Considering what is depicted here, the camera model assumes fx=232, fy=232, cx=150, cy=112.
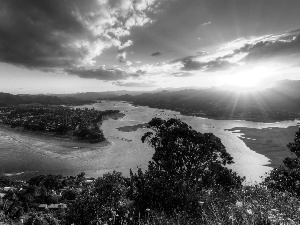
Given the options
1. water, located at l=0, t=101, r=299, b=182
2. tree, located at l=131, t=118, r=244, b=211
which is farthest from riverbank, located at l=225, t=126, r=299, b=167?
tree, located at l=131, t=118, r=244, b=211

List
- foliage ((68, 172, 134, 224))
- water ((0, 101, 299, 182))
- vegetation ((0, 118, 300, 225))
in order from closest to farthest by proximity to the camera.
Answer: vegetation ((0, 118, 300, 225))
foliage ((68, 172, 134, 224))
water ((0, 101, 299, 182))

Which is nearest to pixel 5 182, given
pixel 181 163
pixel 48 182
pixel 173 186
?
pixel 48 182

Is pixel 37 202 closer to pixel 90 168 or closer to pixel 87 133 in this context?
pixel 90 168

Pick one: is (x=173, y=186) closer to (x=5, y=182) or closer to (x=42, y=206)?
(x=42, y=206)

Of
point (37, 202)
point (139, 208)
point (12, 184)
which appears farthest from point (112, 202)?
point (12, 184)

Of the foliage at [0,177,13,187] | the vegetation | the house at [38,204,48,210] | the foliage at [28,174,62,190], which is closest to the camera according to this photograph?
the vegetation

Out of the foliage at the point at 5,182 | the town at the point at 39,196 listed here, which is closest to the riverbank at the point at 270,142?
the town at the point at 39,196

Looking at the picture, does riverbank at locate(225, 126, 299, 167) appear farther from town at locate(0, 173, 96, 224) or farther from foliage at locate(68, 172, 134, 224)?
foliage at locate(68, 172, 134, 224)

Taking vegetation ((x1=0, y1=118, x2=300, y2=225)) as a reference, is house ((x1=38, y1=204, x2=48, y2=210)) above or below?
below

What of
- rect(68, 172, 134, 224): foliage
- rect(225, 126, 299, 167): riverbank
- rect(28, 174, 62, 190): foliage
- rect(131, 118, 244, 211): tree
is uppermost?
rect(131, 118, 244, 211): tree

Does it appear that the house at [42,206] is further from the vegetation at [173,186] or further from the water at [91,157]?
the water at [91,157]
